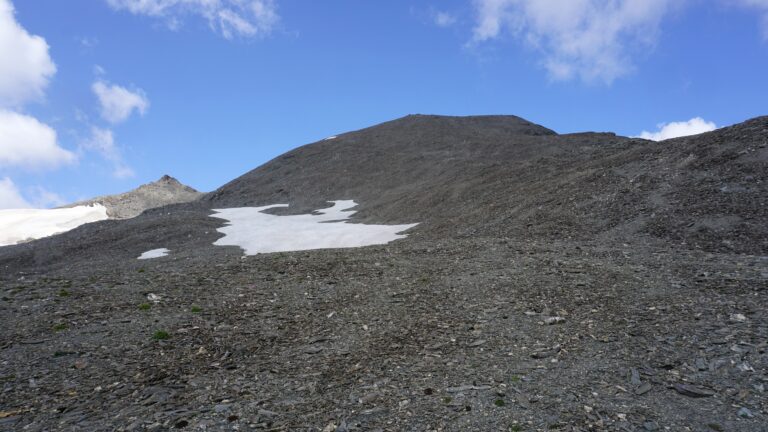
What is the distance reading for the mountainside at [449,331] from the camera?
6402 millimetres

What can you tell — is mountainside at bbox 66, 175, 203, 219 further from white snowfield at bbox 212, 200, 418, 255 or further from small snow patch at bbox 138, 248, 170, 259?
small snow patch at bbox 138, 248, 170, 259

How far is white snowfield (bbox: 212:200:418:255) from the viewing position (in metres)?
26.8

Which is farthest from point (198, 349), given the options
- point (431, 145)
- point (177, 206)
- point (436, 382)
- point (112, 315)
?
point (431, 145)

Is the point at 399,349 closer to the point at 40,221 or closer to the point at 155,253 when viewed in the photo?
the point at 155,253

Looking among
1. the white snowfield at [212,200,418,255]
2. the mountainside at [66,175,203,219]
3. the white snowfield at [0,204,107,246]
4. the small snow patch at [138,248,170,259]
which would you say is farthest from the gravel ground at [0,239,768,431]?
the mountainside at [66,175,203,219]

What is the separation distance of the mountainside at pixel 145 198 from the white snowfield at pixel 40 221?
1721mm

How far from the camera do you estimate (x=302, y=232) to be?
30.6 meters

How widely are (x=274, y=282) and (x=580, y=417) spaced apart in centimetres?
812

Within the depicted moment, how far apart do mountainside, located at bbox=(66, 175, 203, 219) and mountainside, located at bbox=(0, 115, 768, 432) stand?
52.9 metres

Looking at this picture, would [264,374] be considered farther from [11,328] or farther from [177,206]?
[177,206]

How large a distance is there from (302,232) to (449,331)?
890 inches

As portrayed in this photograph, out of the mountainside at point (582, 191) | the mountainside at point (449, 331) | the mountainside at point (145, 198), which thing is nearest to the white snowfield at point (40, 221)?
the mountainside at point (145, 198)

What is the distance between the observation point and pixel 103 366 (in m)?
7.72

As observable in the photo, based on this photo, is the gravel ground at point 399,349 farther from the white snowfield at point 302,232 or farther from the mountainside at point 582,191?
the white snowfield at point 302,232
